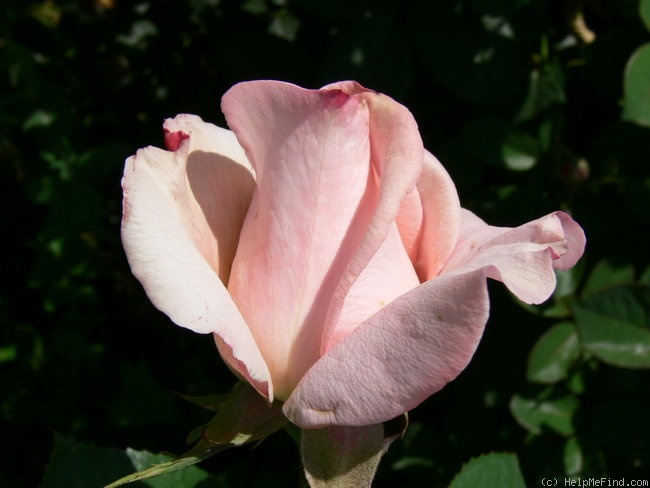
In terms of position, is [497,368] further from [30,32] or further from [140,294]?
[30,32]

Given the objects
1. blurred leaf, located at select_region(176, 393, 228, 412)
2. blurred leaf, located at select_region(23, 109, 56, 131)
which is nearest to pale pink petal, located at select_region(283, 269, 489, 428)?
blurred leaf, located at select_region(176, 393, 228, 412)

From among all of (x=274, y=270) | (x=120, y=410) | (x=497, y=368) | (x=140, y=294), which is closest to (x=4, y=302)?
(x=140, y=294)

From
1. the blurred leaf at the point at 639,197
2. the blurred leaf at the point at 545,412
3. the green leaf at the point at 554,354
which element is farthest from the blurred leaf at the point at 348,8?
the blurred leaf at the point at 545,412

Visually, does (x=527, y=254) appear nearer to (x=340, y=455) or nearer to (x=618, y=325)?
(x=340, y=455)

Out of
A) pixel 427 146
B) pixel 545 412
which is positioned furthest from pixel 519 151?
pixel 545 412

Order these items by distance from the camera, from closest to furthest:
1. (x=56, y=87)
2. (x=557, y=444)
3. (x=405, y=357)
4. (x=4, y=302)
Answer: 1. (x=405, y=357)
2. (x=557, y=444)
3. (x=56, y=87)
4. (x=4, y=302)

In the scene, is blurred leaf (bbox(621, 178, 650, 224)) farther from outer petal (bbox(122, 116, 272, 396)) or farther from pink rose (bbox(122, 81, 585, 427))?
outer petal (bbox(122, 116, 272, 396))

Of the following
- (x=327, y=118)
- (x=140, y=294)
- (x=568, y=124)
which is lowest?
(x=140, y=294)
